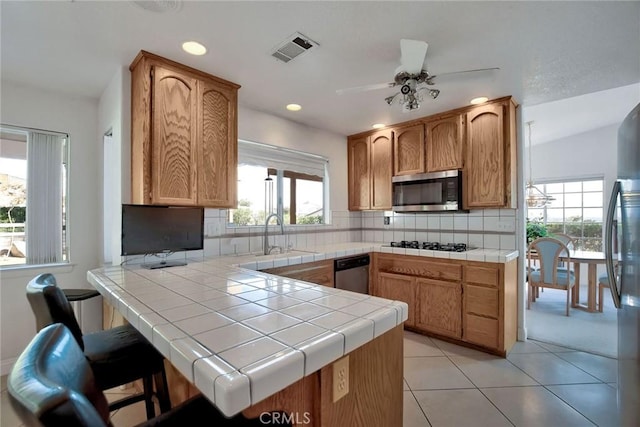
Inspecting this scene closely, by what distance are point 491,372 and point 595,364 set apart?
0.93 m

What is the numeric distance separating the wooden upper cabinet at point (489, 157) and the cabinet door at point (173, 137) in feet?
8.44

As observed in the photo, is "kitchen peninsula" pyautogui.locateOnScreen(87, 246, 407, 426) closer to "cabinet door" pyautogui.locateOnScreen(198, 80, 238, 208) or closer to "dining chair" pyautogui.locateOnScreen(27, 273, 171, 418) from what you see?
"dining chair" pyautogui.locateOnScreen(27, 273, 171, 418)

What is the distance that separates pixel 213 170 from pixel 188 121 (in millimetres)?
A: 388

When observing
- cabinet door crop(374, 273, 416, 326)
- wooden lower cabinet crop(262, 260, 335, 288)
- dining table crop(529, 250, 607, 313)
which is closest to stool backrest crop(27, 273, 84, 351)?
wooden lower cabinet crop(262, 260, 335, 288)

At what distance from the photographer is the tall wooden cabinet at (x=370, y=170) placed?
3615mm

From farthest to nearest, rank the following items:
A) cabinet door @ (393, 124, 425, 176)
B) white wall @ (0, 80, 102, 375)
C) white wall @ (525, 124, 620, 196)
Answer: white wall @ (525, 124, 620, 196), cabinet door @ (393, 124, 425, 176), white wall @ (0, 80, 102, 375)

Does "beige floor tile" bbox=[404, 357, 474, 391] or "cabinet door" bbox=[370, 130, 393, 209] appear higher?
"cabinet door" bbox=[370, 130, 393, 209]

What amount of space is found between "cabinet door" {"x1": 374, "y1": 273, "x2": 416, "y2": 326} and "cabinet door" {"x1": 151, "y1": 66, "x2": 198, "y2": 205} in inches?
83.9

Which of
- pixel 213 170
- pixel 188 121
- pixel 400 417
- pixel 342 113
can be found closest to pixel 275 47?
pixel 188 121

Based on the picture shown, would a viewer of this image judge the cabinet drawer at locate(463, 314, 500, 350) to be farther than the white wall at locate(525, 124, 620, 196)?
No

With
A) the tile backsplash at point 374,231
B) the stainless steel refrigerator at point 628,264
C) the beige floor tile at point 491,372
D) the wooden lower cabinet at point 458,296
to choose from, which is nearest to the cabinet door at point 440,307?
the wooden lower cabinet at point 458,296

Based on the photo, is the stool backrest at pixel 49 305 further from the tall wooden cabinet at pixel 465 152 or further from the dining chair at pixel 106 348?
the tall wooden cabinet at pixel 465 152

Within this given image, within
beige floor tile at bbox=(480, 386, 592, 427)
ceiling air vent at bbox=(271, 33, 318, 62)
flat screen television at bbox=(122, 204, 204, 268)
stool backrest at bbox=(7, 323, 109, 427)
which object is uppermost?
ceiling air vent at bbox=(271, 33, 318, 62)

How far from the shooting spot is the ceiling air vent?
69.9 inches
